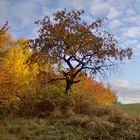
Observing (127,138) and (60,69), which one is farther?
(60,69)

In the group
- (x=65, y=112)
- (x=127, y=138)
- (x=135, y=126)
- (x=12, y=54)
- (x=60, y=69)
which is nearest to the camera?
(x=127, y=138)

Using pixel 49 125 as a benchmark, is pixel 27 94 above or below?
above

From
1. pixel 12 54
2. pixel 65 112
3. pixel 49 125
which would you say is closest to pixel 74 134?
pixel 49 125

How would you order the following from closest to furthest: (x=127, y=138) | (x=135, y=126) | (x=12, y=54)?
(x=127, y=138), (x=135, y=126), (x=12, y=54)

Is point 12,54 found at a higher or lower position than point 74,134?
higher

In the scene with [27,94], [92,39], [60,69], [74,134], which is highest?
[92,39]

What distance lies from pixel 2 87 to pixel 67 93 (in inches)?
164

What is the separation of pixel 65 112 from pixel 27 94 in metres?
3.09

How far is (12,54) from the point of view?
151ft

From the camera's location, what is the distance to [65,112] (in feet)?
80.1

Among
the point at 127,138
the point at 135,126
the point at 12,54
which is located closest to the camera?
the point at 127,138

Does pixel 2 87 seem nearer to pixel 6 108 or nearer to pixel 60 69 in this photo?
pixel 6 108

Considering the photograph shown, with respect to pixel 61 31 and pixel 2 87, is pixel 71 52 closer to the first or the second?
pixel 61 31

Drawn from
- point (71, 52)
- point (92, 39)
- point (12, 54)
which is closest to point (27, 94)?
point (71, 52)
